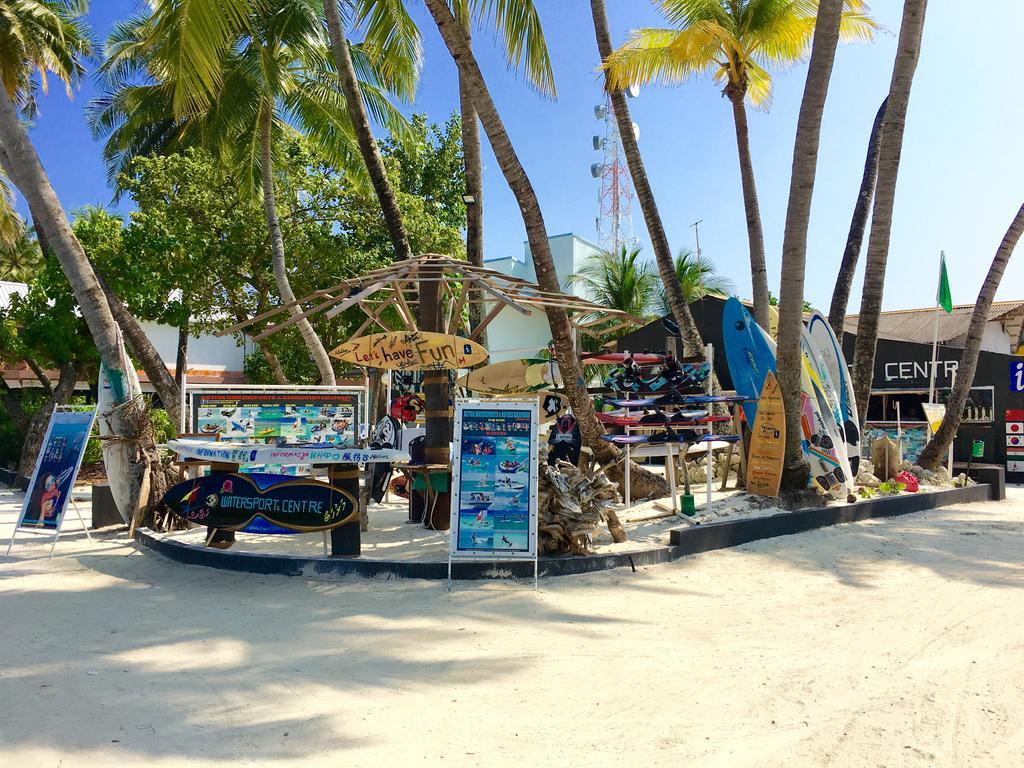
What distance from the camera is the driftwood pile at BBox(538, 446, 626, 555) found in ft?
23.1

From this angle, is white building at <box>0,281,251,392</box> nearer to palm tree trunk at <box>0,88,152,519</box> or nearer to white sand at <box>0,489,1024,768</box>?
palm tree trunk at <box>0,88,152,519</box>

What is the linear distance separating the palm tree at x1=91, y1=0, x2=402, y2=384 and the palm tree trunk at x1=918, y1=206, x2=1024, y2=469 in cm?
1106

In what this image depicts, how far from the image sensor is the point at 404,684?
A: 4.26 metres

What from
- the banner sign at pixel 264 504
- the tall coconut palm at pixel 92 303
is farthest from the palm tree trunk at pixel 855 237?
the tall coconut palm at pixel 92 303

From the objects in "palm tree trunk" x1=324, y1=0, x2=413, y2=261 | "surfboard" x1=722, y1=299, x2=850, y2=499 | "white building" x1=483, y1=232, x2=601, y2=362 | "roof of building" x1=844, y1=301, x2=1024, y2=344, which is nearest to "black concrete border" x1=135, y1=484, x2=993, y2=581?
"surfboard" x1=722, y1=299, x2=850, y2=499

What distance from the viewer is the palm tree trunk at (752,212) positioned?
11.9 metres

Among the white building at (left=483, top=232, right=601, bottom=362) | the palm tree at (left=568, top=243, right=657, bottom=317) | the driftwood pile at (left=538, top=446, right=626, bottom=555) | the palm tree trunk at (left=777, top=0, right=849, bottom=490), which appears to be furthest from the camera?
the white building at (left=483, top=232, right=601, bottom=362)

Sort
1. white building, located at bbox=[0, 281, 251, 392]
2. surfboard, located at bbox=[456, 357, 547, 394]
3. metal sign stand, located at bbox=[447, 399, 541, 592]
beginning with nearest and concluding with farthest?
metal sign stand, located at bbox=[447, 399, 541, 592] → surfboard, located at bbox=[456, 357, 547, 394] → white building, located at bbox=[0, 281, 251, 392]

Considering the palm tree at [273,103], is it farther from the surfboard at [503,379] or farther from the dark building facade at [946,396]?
the dark building facade at [946,396]

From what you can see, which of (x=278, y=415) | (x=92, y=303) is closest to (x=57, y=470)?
(x=92, y=303)

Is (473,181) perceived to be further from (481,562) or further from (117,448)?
(481,562)

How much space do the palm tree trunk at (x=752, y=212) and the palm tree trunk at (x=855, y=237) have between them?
5.38ft

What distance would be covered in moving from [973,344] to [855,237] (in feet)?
8.71

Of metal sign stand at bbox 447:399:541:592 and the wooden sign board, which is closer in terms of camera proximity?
metal sign stand at bbox 447:399:541:592
